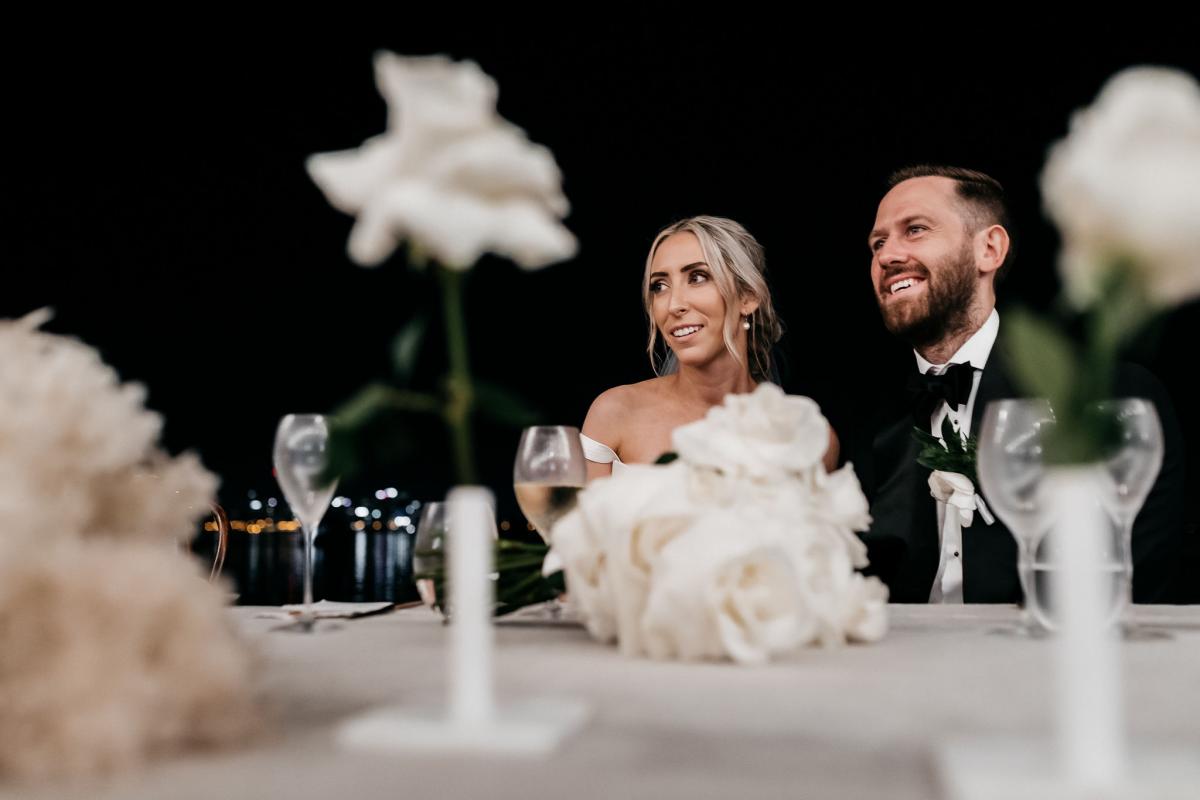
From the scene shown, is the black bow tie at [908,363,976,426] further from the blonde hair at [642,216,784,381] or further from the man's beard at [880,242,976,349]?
the blonde hair at [642,216,784,381]

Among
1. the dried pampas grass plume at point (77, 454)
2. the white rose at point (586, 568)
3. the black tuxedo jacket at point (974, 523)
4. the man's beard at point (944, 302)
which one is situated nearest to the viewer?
the dried pampas grass plume at point (77, 454)

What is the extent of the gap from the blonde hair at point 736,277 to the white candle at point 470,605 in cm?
272

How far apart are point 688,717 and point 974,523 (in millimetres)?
1899

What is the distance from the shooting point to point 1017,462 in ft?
3.73

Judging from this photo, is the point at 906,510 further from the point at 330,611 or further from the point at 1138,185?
the point at 1138,185

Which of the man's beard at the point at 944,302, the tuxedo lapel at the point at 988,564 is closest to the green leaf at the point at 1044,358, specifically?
the tuxedo lapel at the point at 988,564

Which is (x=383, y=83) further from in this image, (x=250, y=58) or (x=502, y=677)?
(x=250, y=58)

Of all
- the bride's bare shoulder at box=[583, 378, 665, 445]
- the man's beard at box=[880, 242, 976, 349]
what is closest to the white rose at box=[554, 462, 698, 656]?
the man's beard at box=[880, 242, 976, 349]

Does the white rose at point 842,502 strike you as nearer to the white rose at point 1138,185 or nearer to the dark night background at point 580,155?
the white rose at point 1138,185

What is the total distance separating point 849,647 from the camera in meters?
1.07

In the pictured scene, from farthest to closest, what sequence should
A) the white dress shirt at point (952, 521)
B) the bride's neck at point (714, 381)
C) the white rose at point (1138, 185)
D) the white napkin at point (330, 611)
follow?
the bride's neck at point (714, 381), the white dress shirt at point (952, 521), the white napkin at point (330, 611), the white rose at point (1138, 185)

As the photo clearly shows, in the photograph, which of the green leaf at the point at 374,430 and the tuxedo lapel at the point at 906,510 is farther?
the tuxedo lapel at the point at 906,510

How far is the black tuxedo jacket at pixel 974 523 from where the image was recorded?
2.20 m

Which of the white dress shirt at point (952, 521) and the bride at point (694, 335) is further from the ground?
the bride at point (694, 335)
